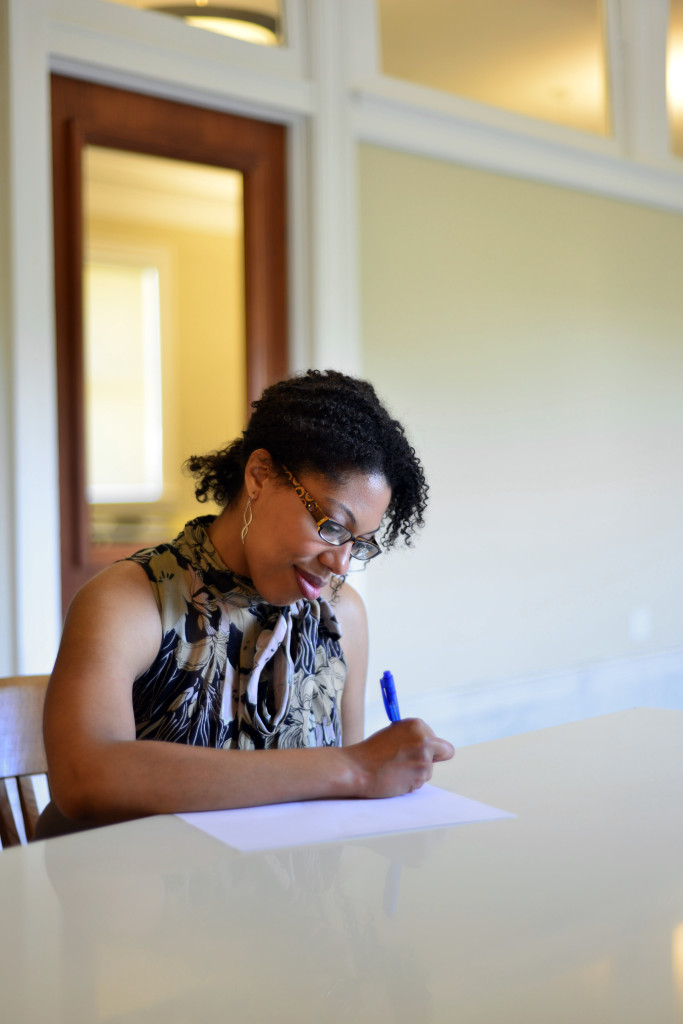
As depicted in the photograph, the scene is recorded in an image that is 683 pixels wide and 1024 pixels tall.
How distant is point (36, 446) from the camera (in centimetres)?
251

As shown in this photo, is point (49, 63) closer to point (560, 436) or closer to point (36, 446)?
point (36, 446)

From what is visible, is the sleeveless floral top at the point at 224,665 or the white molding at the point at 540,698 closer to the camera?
the sleeveless floral top at the point at 224,665

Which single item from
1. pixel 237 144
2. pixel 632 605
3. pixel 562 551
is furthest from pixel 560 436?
pixel 237 144

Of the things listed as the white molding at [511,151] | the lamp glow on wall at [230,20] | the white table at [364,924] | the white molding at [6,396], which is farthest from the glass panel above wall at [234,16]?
the white table at [364,924]

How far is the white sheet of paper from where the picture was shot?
3.28 ft

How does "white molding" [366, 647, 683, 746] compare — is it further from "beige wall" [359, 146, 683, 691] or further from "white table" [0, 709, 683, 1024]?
"white table" [0, 709, 683, 1024]

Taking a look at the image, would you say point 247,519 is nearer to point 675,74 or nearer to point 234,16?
point 234,16

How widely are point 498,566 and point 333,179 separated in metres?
1.50

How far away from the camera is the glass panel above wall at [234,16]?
2.81 metres

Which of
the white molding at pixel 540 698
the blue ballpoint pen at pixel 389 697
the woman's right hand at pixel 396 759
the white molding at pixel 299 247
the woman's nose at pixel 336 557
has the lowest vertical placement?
the white molding at pixel 540 698

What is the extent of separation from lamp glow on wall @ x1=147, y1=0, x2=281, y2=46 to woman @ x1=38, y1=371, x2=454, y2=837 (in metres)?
1.86

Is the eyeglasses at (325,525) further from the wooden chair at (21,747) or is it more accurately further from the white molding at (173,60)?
the white molding at (173,60)

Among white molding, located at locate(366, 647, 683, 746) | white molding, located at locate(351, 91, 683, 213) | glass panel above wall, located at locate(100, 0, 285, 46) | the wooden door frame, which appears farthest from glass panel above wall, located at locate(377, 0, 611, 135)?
white molding, located at locate(366, 647, 683, 746)

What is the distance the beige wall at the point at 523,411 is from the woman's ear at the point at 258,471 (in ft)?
6.15
